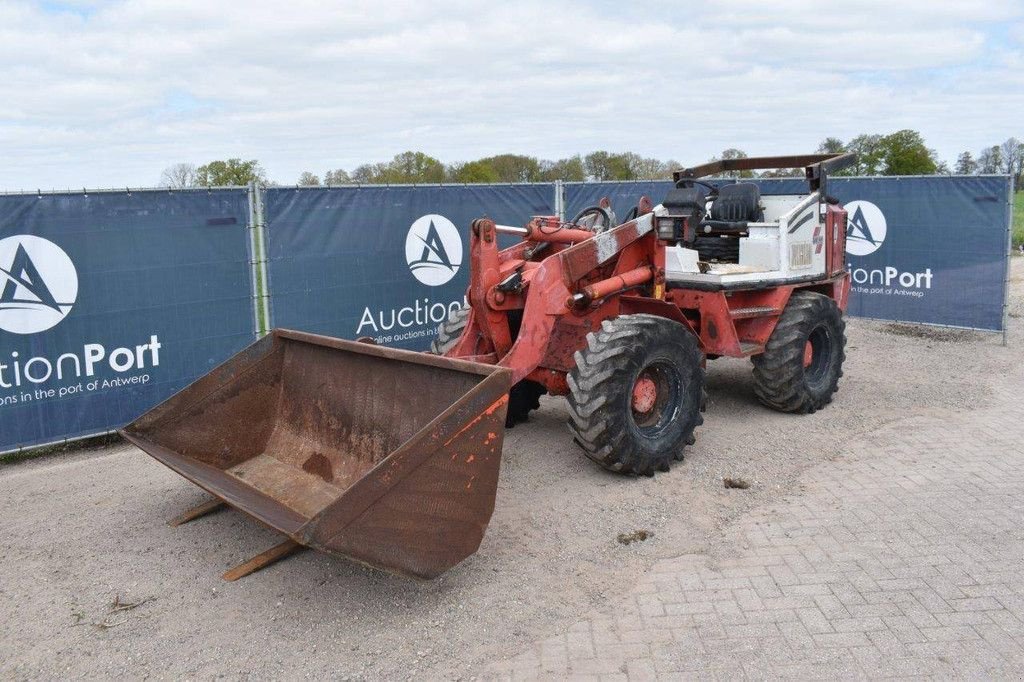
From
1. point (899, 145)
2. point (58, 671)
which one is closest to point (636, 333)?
point (58, 671)

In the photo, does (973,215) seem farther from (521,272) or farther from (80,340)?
(80,340)

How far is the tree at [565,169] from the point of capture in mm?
27875

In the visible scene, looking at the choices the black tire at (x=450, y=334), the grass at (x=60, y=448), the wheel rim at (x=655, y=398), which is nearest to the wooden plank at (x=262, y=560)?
the black tire at (x=450, y=334)

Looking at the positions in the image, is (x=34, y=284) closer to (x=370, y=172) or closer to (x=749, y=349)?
(x=749, y=349)

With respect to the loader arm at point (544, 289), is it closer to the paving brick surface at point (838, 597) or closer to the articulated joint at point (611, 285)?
the articulated joint at point (611, 285)

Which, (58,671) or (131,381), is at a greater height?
(131,381)

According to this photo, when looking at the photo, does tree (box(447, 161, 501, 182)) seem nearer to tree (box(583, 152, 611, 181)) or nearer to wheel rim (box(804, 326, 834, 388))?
tree (box(583, 152, 611, 181))

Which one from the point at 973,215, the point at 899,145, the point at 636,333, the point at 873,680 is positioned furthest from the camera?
the point at 899,145

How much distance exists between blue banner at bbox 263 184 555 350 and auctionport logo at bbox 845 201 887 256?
5.37 metres

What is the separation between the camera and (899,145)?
2569 centimetres

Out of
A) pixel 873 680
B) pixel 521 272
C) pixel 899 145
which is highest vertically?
pixel 899 145

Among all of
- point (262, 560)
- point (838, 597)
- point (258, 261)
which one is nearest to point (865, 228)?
point (258, 261)

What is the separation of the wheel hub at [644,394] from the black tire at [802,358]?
1.79 meters

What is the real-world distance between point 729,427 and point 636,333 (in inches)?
75.1
